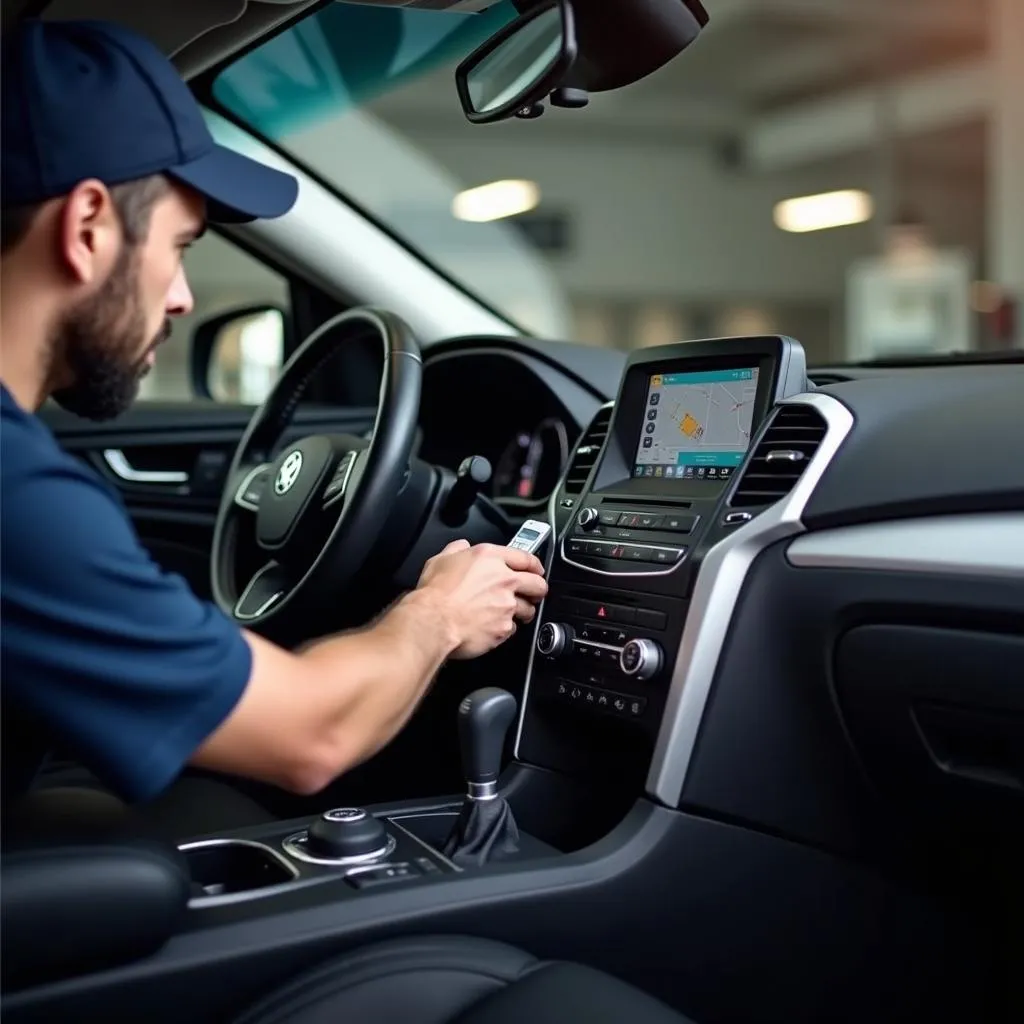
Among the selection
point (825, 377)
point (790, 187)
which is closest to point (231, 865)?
point (825, 377)

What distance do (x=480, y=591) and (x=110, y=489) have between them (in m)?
0.54

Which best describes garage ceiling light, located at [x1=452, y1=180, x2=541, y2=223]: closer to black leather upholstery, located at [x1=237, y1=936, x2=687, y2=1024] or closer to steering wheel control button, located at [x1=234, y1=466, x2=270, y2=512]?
steering wheel control button, located at [x1=234, y1=466, x2=270, y2=512]

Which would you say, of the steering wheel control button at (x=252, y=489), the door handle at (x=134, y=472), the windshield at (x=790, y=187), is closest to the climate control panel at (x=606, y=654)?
the steering wheel control button at (x=252, y=489)

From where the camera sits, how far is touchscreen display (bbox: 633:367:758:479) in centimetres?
170

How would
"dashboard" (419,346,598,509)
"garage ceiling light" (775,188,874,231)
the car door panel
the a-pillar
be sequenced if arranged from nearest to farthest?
"dashboard" (419,346,598,509) → the car door panel → the a-pillar → "garage ceiling light" (775,188,874,231)

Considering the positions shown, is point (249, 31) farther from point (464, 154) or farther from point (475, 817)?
point (464, 154)

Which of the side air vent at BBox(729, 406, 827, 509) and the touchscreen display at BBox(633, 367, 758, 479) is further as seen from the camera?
the touchscreen display at BBox(633, 367, 758, 479)

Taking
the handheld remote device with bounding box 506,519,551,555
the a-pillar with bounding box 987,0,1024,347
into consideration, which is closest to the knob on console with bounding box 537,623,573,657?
the handheld remote device with bounding box 506,519,551,555

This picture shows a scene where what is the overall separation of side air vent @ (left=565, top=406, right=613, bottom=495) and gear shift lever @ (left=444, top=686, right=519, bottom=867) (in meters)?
0.42

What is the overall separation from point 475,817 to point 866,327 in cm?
895

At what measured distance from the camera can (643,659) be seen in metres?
1.59

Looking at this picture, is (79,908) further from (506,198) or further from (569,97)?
(506,198)

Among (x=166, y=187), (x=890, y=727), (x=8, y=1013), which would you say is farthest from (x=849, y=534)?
(x=8, y=1013)

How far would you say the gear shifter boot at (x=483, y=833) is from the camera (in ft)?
5.09
